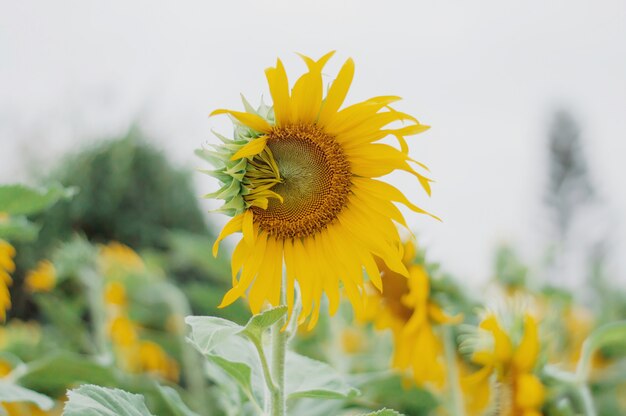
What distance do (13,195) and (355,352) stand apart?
182 cm

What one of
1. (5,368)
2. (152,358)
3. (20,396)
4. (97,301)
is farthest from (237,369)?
(152,358)

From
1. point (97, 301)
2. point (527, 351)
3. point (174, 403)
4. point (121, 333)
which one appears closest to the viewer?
point (174, 403)

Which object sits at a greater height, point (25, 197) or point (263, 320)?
point (25, 197)

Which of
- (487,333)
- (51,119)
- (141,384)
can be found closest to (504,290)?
(487,333)

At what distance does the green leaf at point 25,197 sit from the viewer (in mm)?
978

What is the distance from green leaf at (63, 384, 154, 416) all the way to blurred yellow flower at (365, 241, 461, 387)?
1.47 ft

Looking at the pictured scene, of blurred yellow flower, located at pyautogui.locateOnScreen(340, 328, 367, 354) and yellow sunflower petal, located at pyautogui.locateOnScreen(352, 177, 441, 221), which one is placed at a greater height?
yellow sunflower petal, located at pyautogui.locateOnScreen(352, 177, 441, 221)

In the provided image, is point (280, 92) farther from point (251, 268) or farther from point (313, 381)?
point (313, 381)

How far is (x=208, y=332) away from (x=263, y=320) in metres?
0.06

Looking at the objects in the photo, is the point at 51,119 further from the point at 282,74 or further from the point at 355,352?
the point at 282,74

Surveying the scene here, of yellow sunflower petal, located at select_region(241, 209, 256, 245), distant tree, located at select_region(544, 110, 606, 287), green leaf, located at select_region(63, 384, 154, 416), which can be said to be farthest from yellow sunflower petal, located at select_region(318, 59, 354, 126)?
distant tree, located at select_region(544, 110, 606, 287)

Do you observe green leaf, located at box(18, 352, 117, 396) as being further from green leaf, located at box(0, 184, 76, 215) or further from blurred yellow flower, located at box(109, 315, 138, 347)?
blurred yellow flower, located at box(109, 315, 138, 347)

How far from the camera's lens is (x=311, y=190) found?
851mm

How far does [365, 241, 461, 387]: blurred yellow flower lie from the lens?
117 cm
